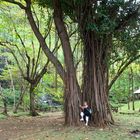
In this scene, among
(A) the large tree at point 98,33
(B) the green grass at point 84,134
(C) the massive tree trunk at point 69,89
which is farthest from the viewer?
(A) the large tree at point 98,33

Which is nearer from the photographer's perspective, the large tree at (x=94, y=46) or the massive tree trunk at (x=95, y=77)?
the large tree at (x=94, y=46)

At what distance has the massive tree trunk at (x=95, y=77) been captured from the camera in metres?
12.5

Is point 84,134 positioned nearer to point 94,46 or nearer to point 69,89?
point 69,89

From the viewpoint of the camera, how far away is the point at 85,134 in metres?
10.7

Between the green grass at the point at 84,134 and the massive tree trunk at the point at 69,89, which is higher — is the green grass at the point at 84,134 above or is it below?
below

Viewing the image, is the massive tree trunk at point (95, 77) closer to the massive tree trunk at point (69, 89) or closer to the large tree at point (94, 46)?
the large tree at point (94, 46)

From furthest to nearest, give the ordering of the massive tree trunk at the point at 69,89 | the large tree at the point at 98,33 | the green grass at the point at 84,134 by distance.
Result: the large tree at the point at 98,33 < the massive tree trunk at the point at 69,89 < the green grass at the point at 84,134

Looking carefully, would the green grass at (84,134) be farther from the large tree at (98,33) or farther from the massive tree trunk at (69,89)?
the large tree at (98,33)

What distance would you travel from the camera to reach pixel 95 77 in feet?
41.3

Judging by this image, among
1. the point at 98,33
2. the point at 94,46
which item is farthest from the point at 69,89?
the point at 98,33

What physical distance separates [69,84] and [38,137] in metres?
2.65

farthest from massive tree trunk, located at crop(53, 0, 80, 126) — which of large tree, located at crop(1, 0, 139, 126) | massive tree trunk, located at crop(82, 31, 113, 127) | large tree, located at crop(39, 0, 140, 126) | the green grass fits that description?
the green grass

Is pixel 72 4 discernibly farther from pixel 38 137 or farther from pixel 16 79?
pixel 16 79

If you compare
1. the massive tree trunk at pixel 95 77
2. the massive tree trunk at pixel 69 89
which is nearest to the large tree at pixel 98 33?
the massive tree trunk at pixel 95 77
